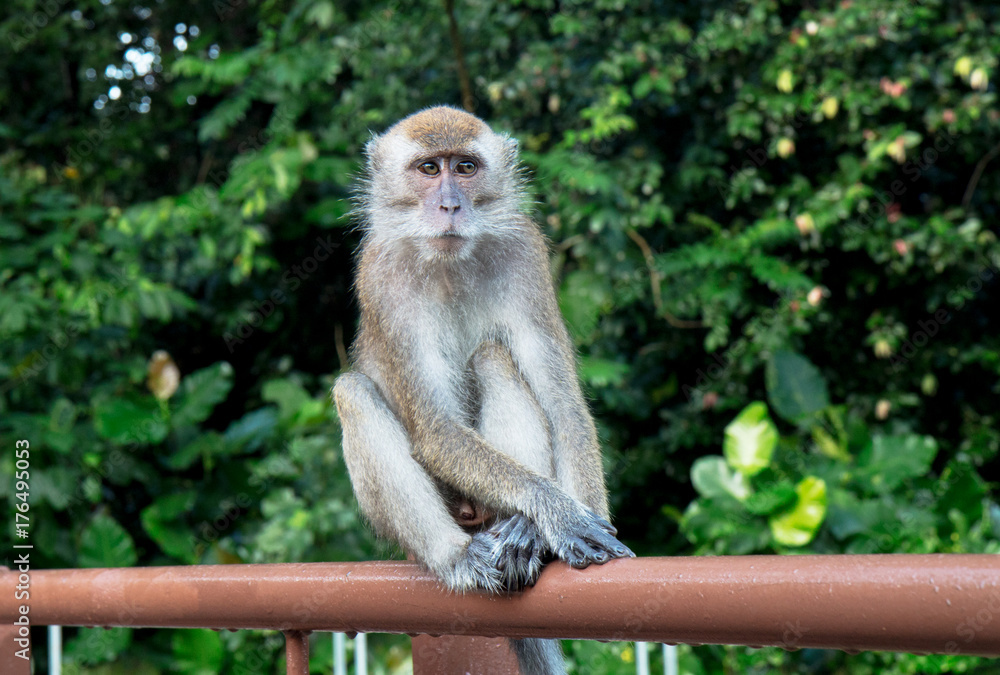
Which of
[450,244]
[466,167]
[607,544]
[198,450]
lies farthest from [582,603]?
[198,450]

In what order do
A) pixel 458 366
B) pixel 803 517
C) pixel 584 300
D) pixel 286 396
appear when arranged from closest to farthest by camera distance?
pixel 458 366 → pixel 803 517 → pixel 584 300 → pixel 286 396

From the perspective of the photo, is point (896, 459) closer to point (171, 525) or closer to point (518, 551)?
point (518, 551)

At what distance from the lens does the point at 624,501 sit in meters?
6.55

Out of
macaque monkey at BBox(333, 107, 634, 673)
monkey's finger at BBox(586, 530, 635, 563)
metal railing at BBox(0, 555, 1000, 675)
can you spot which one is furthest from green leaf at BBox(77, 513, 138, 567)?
monkey's finger at BBox(586, 530, 635, 563)

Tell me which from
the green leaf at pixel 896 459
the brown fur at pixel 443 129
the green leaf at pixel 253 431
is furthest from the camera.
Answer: the green leaf at pixel 253 431

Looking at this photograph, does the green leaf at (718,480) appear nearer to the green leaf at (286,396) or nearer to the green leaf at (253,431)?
the green leaf at (286,396)

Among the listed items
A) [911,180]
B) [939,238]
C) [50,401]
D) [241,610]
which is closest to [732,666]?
[939,238]

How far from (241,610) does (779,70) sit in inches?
183

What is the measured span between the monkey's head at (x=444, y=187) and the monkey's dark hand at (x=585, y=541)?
1.07m

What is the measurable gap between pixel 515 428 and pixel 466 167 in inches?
36.0

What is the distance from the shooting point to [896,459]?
502 centimetres

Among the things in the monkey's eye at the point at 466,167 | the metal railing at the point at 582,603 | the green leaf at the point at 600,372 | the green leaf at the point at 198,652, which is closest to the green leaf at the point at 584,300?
the green leaf at the point at 600,372

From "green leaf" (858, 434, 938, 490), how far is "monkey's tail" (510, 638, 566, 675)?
3.33 m

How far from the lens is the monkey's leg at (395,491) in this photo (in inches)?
84.5
